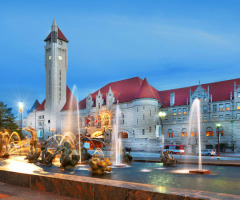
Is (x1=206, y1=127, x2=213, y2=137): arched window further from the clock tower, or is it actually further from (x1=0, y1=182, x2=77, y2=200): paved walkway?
(x1=0, y1=182, x2=77, y2=200): paved walkway

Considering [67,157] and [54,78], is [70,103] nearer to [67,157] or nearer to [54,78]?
[54,78]

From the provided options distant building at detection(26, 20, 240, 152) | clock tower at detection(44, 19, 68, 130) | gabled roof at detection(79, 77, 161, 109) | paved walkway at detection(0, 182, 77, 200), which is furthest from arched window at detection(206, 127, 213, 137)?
paved walkway at detection(0, 182, 77, 200)

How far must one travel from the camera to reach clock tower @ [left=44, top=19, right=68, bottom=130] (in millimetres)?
73750

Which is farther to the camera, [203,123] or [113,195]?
[203,123]

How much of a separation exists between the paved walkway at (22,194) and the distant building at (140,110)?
3871 centimetres

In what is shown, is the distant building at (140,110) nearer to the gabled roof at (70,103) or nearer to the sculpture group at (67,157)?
the gabled roof at (70,103)

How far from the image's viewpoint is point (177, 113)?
57438 mm

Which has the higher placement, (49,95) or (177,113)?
(49,95)

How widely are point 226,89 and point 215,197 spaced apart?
5298 centimetres

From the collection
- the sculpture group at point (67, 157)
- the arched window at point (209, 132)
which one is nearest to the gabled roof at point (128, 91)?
the arched window at point (209, 132)

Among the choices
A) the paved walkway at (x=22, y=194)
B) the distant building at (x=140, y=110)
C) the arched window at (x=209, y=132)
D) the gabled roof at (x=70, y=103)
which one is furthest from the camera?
the gabled roof at (x=70, y=103)

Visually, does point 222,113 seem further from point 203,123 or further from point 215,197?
point 215,197

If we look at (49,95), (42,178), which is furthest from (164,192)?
(49,95)

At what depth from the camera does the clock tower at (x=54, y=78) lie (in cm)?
7375
